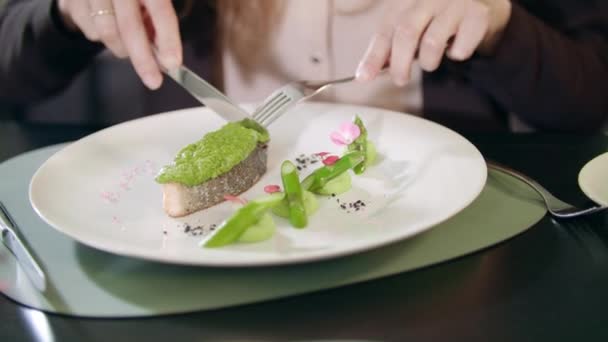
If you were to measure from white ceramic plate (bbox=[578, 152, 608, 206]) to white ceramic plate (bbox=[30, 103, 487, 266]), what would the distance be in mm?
109

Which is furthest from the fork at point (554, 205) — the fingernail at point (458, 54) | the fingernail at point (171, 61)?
the fingernail at point (171, 61)

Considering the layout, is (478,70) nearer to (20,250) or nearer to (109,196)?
(109,196)

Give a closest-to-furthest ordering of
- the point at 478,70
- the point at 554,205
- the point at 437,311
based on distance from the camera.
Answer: the point at 437,311, the point at 554,205, the point at 478,70

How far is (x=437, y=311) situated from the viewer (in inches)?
21.1

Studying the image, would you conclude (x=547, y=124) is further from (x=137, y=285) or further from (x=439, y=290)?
(x=137, y=285)

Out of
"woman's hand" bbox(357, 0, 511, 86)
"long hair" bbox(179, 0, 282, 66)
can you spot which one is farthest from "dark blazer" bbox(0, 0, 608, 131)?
"woman's hand" bbox(357, 0, 511, 86)

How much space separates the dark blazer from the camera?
105 cm

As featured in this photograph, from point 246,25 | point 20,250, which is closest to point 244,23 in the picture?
point 246,25

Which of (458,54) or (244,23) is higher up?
(458,54)

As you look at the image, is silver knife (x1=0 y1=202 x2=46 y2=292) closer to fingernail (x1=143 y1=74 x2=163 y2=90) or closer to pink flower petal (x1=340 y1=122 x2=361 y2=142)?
fingernail (x1=143 y1=74 x2=163 y2=90)

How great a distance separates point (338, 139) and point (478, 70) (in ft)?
1.15

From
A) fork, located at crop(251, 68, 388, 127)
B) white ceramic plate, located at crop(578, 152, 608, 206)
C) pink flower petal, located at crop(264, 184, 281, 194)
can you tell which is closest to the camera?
white ceramic plate, located at crop(578, 152, 608, 206)

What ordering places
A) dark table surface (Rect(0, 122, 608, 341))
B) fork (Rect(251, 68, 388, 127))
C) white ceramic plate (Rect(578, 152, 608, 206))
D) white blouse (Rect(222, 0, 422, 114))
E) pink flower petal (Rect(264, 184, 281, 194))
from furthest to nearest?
white blouse (Rect(222, 0, 422, 114)) < fork (Rect(251, 68, 388, 127)) < pink flower petal (Rect(264, 184, 281, 194)) < white ceramic plate (Rect(578, 152, 608, 206)) < dark table surface (Rect(0, 122, 608, 341))

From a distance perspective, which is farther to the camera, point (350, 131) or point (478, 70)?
point (478, 70)
